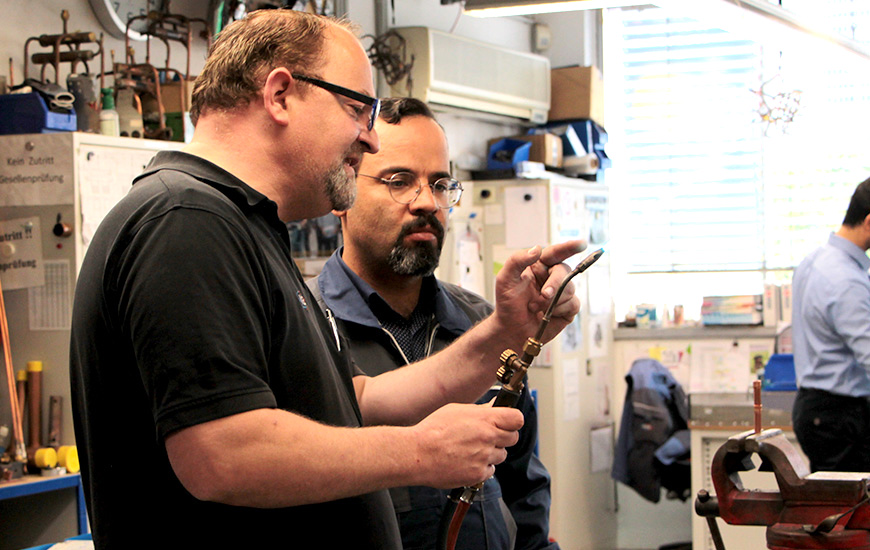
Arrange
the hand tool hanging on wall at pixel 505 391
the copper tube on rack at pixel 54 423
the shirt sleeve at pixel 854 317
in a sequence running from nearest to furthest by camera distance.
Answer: the hand tool hanging on wall at pixel 505 391 < the copper tube on rack at pixel 54 423 < the shirt sleeve at pixel 854 317

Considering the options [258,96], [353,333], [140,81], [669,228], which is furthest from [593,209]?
[258,96]

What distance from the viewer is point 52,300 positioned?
2.82 meters

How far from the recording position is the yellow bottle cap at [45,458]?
2.71 m

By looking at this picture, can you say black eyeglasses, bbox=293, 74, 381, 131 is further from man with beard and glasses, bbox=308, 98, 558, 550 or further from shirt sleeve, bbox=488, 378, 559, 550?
shirt sleeve, bbox=488, 378, 559, 550

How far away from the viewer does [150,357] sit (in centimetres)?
95

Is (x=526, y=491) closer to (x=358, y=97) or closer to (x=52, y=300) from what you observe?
(x=358, y=97)

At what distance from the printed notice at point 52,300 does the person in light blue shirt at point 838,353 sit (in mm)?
2729

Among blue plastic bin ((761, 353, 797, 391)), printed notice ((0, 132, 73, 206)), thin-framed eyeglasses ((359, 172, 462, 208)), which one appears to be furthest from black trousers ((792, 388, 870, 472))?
printed notice ((0, 132, 73, 206))

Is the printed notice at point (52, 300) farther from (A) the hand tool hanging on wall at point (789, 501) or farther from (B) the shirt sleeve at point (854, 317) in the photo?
(B) the shirt sleeve at point (854, 317)

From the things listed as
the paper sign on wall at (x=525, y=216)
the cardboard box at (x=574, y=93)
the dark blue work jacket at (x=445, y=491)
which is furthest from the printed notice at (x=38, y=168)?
the cardboard box at (x=574, y=93)

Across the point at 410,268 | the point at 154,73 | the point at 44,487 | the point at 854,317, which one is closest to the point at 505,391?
the point at 410,268

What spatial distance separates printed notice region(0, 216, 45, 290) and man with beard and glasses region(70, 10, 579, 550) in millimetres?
1816

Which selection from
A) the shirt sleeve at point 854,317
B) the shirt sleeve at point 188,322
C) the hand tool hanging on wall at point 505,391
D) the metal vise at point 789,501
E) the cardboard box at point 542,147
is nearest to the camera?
the shirt sleeve at point 188,322

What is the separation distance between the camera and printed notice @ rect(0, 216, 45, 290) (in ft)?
9.27
